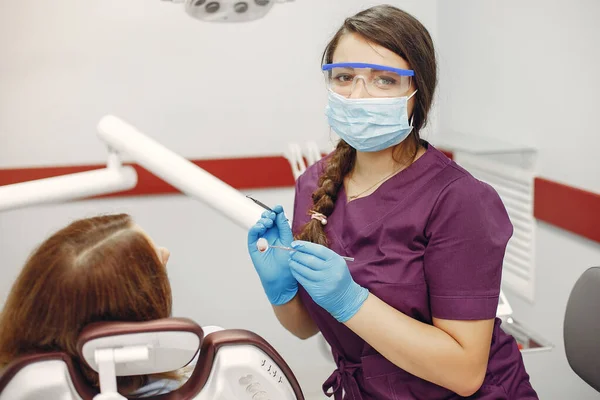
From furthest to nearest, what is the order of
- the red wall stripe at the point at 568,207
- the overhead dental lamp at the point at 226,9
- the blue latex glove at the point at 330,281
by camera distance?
the red wall stripe at the point at 568,207, the overhead dental lamp at the point at 226,9, the blue latex glove at the point at 330,281

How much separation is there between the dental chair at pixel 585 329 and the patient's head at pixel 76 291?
38.0 inches

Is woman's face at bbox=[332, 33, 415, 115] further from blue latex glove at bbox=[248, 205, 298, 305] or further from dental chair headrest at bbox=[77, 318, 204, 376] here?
dental chair headrest at bbox=[77, 318, 204, 376]

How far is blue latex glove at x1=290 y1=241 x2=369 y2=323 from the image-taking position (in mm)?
1171

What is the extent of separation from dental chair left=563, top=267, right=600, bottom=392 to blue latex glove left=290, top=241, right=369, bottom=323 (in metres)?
0.62

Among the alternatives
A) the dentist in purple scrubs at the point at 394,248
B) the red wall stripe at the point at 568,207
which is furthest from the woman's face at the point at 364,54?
the red wall stripe at the point at 568,207

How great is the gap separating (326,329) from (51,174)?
1.91 meters

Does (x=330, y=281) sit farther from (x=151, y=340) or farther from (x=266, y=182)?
(x=266, y=182)

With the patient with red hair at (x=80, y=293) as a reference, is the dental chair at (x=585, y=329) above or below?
below

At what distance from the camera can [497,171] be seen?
2762 millimetres

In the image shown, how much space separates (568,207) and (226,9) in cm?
126

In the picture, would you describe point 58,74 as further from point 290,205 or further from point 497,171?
point 497,171

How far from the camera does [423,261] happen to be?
126cm

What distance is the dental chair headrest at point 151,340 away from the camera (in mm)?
891

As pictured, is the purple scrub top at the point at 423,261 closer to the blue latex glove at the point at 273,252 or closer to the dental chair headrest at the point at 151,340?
the blue latex glove at the point at 273,252
